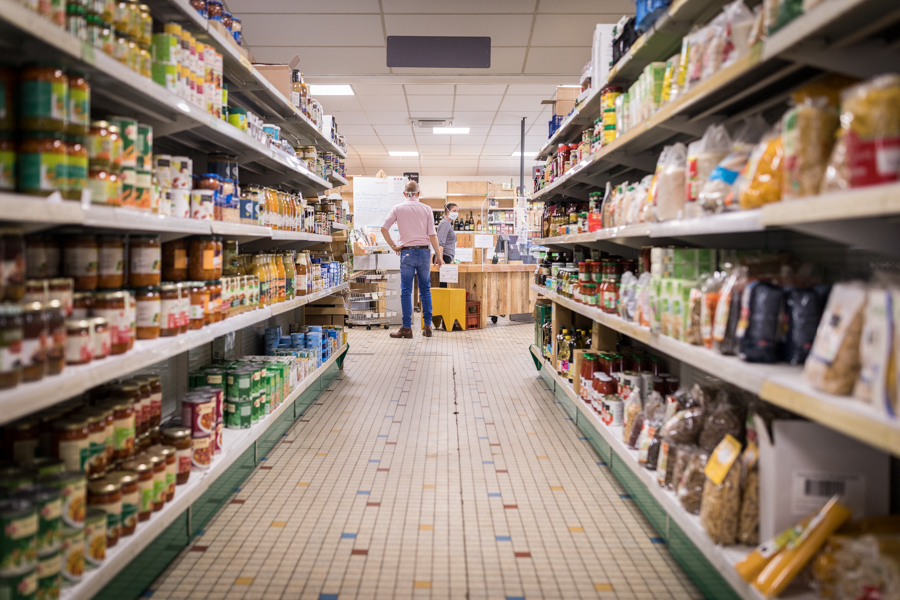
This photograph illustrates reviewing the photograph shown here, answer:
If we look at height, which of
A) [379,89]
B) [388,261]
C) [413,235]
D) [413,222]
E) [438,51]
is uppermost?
[379,89]

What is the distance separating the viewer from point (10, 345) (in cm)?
126

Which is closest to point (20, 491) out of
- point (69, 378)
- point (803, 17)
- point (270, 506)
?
point (69, 378)

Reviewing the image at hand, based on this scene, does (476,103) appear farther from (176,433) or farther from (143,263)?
(176,433)

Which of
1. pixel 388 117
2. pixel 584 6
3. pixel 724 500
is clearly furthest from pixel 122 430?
pixel 388 117

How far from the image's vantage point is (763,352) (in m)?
1.52

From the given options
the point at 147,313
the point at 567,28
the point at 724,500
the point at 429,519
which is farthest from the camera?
the point at 567,28

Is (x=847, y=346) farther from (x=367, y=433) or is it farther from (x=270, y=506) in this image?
(x=367, y=433)

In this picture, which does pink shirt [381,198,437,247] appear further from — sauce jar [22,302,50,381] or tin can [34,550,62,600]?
tin can [34,550,62,600]

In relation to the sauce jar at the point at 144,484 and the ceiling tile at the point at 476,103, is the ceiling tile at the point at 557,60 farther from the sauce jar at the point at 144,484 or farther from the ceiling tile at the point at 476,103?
the sauce jar at the point at 144,484

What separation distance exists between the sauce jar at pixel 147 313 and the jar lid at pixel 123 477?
457mm

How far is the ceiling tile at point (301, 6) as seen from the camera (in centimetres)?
494

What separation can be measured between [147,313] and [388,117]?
25.7 feet

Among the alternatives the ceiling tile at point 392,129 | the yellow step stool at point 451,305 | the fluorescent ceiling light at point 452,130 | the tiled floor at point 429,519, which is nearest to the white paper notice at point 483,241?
the yellow step stool at point 451,305

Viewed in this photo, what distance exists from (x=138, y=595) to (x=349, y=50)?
5.42 m
